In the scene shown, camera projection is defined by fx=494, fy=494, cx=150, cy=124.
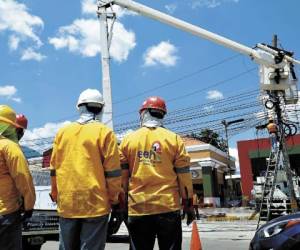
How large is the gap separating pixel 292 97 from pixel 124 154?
571 inches

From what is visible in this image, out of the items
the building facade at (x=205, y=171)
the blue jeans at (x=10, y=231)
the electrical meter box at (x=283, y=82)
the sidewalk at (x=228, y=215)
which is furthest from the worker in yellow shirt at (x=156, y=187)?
the building facade at (x=205, y=171)

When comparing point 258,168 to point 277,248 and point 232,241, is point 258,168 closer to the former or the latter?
point 232,241

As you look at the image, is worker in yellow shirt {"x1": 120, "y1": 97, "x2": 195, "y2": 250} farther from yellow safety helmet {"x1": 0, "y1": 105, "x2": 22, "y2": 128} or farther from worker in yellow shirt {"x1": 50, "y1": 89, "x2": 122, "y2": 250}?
yellow safety helmet {"x1": 0, "y1": 105, "x2": 22, "y2": 128}

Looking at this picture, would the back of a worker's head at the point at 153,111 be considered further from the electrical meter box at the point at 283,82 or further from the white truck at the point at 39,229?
the electrical meter box at the point at 283,82

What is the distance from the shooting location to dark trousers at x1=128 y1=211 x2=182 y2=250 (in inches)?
186

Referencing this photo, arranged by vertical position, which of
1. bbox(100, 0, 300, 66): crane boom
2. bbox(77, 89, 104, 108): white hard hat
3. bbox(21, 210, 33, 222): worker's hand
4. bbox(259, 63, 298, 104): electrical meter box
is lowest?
bbox(21, 210, 33, 222): worker's hand

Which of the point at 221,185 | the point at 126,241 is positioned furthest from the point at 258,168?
the point at 126,241

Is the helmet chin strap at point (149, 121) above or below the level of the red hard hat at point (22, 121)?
below

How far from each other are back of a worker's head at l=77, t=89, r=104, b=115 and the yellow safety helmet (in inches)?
36.3

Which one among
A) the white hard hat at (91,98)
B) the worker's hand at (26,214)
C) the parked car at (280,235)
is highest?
the white hard hat at (91,98)

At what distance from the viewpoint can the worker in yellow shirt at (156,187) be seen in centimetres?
474

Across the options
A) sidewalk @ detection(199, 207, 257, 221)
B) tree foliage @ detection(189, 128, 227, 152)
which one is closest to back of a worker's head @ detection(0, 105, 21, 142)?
sidewalk @ detection(199, 207, 257, 221)

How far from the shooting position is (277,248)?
5.42 metres

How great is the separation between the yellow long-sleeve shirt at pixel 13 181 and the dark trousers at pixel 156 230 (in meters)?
1.04
